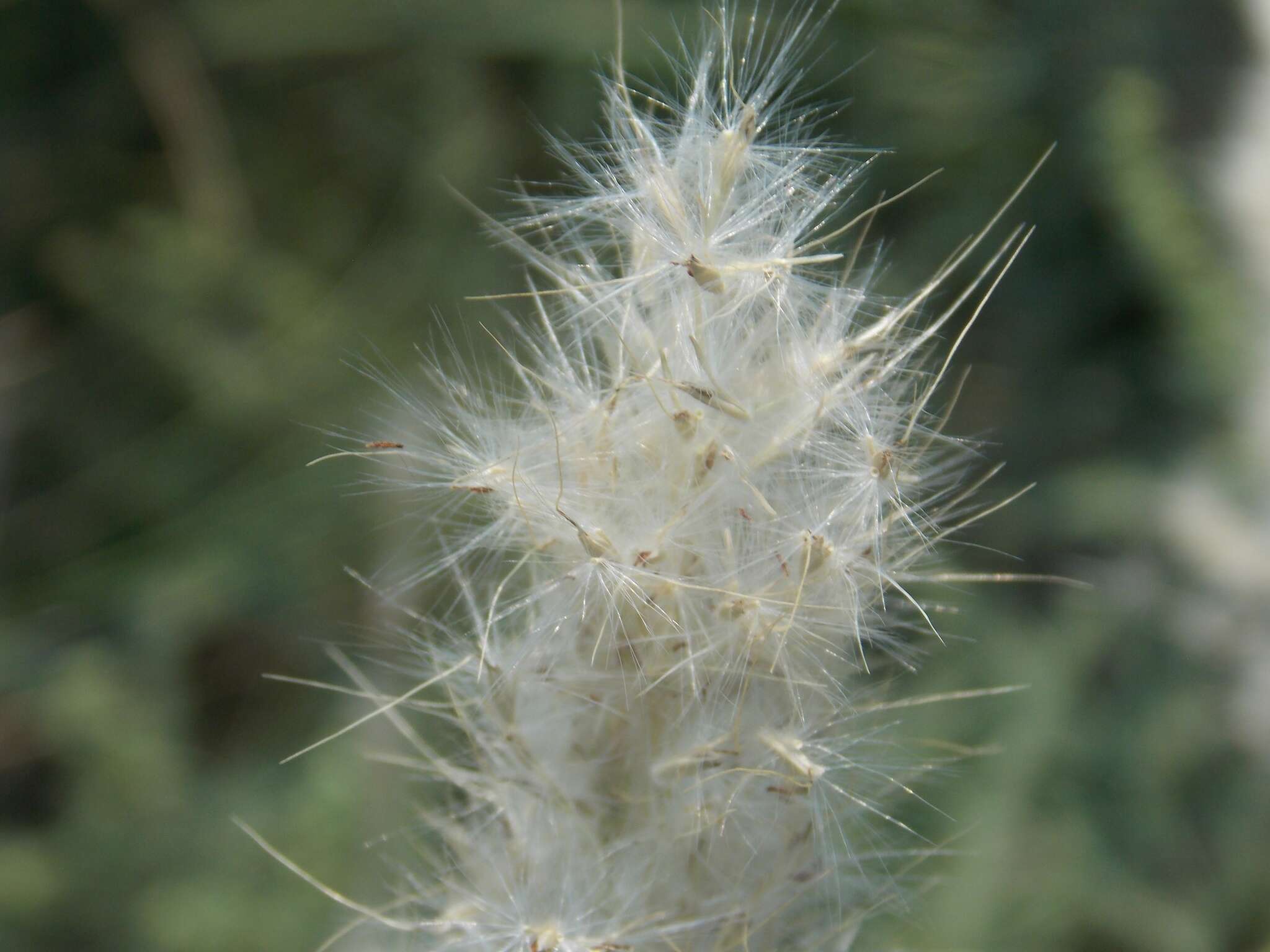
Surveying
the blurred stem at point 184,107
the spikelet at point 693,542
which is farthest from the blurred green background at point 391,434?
the spikelet at point 693,542

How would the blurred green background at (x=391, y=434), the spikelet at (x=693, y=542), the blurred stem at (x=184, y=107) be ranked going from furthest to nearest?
the blurred stem at (x=184, y=107)
the blurred green background at (x=391, y=434)
the spikelet at (x=693, y=542)

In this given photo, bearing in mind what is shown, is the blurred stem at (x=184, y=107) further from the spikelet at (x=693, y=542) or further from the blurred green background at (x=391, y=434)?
the spikelet at (x=693, y=542)

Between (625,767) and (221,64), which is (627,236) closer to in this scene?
(625,767)

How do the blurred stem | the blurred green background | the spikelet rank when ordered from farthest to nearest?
the blurred stem
the blurred green background
the spikelet

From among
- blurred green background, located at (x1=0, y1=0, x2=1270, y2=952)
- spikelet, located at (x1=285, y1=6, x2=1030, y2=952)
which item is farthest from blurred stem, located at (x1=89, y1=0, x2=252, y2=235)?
spikelet, located at (x1=285, y1=6, x2=1030, y2=952)

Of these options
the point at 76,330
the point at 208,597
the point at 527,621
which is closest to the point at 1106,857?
the point at 527,621

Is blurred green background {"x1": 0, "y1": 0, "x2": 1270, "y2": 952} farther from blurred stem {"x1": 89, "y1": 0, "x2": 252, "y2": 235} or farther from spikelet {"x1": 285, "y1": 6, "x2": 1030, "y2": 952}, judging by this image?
spikelet {"x1": 285, "y1": 6, "x2": 1030, "y2": 952}
